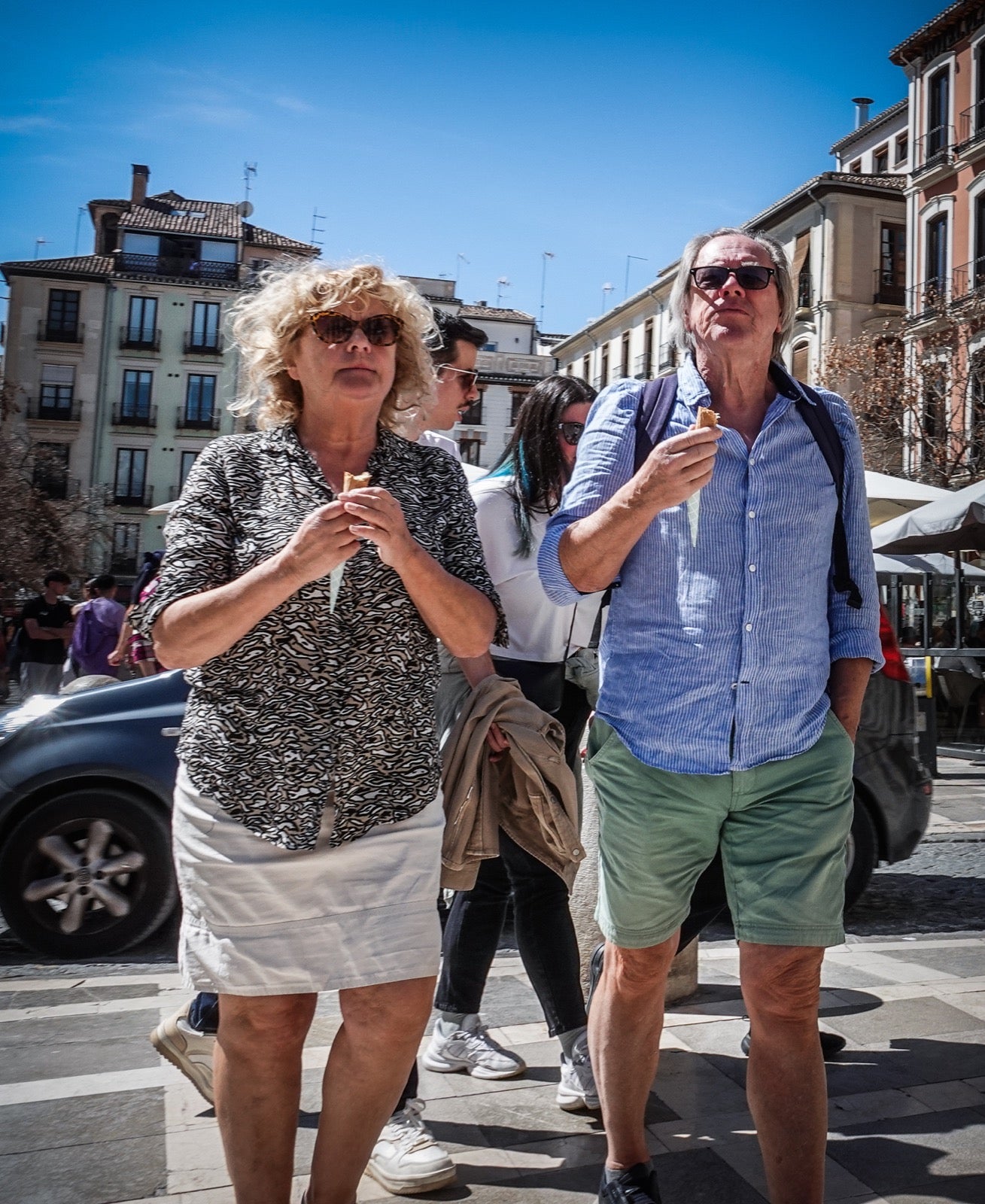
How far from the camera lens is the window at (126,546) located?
52719mm

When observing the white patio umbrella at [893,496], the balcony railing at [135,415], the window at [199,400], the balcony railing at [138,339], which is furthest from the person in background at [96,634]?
the balcony railing at [138,339]

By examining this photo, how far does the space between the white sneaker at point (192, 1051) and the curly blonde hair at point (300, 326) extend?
1558 mm

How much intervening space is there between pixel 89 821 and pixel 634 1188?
10.9ft

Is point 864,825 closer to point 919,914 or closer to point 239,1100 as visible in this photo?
point 919,914

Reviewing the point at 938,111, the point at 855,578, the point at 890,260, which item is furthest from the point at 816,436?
the point at 890,260

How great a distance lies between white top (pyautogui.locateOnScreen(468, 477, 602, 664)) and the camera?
10.8 feet

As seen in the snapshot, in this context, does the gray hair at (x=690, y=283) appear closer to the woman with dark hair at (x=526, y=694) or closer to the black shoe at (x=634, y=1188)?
the woman with dark hair at (x=526, y=694)

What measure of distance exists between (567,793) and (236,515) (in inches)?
45.1

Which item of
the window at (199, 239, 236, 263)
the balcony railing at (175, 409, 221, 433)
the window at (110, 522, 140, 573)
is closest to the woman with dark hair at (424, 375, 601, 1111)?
the window at (110, 522, 140, 573)

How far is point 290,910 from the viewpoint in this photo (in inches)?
85.0

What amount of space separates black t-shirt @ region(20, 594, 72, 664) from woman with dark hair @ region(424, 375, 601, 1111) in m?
11.5

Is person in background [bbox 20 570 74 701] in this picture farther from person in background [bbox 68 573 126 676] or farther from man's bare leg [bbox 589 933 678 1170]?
man's bare leg [bbox 589 933 678 1170]

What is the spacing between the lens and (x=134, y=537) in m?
53.4

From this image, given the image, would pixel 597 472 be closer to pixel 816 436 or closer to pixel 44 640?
pixel 816 436
